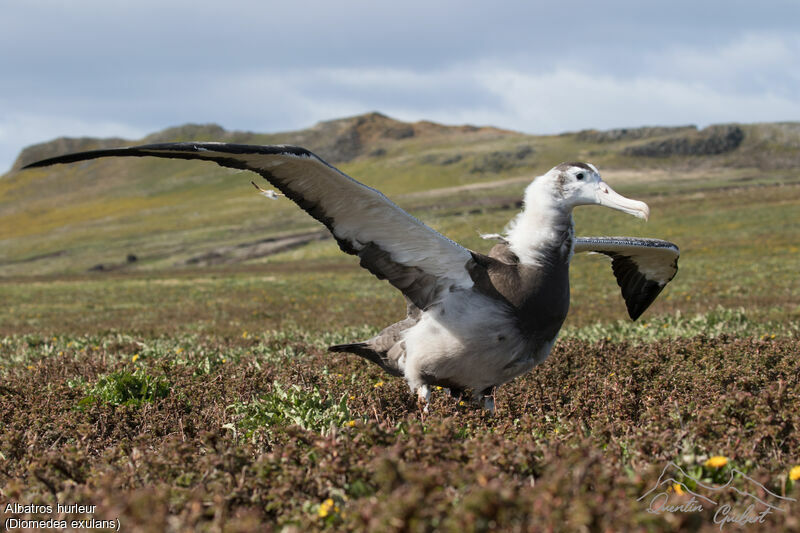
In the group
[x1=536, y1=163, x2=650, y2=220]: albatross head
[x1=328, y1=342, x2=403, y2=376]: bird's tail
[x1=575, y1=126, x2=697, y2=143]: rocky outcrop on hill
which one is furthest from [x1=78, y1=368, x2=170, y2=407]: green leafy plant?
[x1=575, y1=126, x2=697, y2=143]: rocky outcrop on hill

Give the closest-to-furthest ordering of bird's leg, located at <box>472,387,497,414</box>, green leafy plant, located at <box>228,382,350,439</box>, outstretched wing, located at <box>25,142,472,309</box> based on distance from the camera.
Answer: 1. green leafy plant, located at <box>228,382,350,439</box>
2. outstretched wing, located at <box>25,142,472,309</box>
3. bird's leg, located at <box>472,387,497,414</box>

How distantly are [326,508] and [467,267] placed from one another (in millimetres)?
2781

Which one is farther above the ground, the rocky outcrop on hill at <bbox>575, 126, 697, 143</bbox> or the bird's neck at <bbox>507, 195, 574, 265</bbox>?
the rocky outcrop on hill at <bbox>575, 126, 697, 143</bbox>

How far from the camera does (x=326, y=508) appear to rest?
2.73 m

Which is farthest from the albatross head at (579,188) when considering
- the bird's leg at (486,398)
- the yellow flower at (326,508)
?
the yellow flower at (326,508)

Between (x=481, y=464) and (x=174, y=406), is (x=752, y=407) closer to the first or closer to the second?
(x=481, y=464)

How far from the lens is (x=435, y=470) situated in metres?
2.52

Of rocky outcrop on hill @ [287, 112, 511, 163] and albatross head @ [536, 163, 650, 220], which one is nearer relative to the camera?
albatross head @ [536, 163, 650, 220]

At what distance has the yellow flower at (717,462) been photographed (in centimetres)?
298

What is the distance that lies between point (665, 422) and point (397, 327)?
9.22 ft

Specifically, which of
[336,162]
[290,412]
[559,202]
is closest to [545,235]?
[559,202]

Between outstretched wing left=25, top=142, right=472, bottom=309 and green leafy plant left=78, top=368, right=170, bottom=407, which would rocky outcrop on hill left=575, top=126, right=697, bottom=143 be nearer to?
outstretched wing left=25, top=142, right=472, bottom=309

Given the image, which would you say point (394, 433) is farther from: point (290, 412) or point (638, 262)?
point (638, 262)

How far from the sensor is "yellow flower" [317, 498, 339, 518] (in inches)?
107
